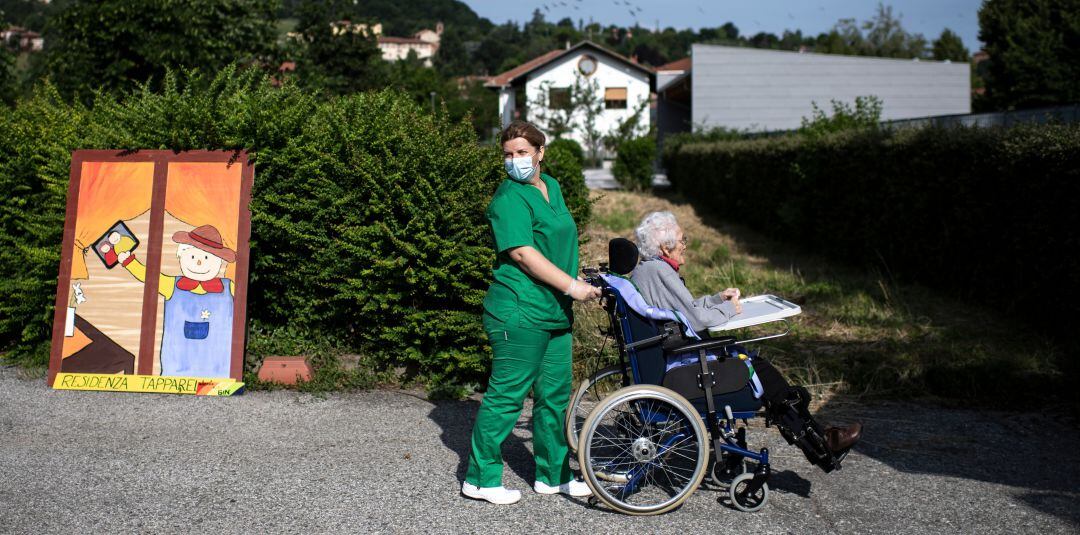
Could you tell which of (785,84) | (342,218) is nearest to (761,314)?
(342,218)

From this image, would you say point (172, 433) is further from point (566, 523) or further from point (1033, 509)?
point (1033, 509)

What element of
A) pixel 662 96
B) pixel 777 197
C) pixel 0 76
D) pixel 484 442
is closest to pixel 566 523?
pixel 484 442

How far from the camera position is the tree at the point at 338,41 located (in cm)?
3117

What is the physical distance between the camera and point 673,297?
4504 millimetres

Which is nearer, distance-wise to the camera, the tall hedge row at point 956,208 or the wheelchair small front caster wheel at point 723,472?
the wheelchair small front caster wheel at point 723,472

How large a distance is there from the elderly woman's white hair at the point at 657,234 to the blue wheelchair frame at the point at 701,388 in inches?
14.0

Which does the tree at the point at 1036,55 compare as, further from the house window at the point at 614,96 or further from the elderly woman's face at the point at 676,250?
the elderly woman's face at the point at 676,250

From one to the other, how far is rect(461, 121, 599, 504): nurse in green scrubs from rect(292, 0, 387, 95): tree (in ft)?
88.9

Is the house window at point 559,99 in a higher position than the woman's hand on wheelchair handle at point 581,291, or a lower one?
higher

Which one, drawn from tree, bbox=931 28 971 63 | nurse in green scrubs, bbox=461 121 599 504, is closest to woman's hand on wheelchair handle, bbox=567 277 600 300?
nurse in green scrubs, bbox=461 121 599 504

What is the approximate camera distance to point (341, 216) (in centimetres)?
673

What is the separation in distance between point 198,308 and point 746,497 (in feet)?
13.6

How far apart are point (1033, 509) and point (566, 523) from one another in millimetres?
2195

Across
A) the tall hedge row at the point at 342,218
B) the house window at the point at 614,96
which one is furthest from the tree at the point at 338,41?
the house window at the point at 614,96
